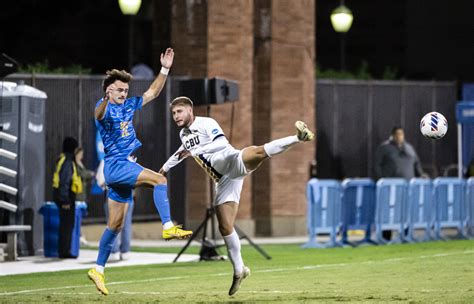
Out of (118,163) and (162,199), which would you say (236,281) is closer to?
(162,199)

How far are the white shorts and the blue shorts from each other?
3.27 ft

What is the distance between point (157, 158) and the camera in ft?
99.7

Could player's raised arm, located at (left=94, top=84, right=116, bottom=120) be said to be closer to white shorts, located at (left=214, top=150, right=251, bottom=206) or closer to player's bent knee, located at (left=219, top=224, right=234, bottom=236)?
white shorts, located at (left=214, top=150, right=251, bottom=206)

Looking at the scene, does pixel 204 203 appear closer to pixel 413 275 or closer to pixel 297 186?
pixel 297 186

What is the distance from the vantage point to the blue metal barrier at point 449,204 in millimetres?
28172

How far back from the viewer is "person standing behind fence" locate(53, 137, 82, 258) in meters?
23.6

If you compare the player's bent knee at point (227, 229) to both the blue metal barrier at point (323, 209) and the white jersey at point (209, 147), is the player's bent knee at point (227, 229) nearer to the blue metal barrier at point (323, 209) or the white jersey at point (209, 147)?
the white jersey at point (209, 147)

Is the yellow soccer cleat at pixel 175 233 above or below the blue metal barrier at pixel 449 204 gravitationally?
above

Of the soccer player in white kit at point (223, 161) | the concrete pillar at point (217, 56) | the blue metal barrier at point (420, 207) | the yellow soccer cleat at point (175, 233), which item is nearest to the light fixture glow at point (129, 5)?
the concrete pillar at point (217, 56)

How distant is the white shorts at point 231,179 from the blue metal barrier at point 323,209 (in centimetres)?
929

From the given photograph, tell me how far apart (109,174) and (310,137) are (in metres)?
2.48

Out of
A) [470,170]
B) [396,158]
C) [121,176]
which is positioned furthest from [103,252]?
[470,170]

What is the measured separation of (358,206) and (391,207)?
29.7 inches

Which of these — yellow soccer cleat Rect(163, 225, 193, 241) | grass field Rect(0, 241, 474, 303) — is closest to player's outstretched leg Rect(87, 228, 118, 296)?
grass field Rect(0, 241, 474, 303)
